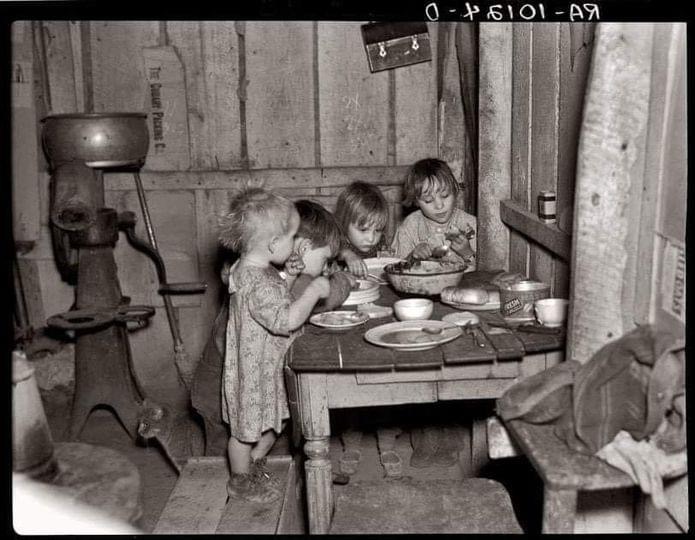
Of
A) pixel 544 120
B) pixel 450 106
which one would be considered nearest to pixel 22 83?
pixel 450 106

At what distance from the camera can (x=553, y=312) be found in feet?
9.14

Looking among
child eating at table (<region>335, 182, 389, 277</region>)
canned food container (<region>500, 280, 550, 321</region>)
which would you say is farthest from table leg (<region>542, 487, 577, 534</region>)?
child eating at table (<region>335, 182, 389, 277</region>)

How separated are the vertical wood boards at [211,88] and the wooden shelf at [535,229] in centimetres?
216

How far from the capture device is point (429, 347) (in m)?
2.64

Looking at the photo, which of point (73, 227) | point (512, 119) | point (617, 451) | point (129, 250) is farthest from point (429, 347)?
point (129, 250)

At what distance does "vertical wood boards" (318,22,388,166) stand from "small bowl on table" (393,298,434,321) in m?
2.66

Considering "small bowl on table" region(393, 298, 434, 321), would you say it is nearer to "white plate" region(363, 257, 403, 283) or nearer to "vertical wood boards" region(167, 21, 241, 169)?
"white plate" region(363, 257, 403, 283)

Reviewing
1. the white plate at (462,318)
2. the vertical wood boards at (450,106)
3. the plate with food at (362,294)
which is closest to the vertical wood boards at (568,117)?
the white plate at (462,318)

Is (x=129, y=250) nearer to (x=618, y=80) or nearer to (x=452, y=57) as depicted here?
(x=452, y=57)

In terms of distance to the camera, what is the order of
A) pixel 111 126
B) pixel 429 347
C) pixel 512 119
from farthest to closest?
1. pixel 111 126
2. pixel 512 119
3. pixel 429 347

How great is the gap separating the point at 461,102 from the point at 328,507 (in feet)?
10.7

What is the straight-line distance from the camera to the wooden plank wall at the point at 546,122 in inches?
119

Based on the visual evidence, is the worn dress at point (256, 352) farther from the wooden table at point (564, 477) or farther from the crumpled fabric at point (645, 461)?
the crumpled fabric at point (645, 461)

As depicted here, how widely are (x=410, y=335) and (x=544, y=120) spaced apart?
1285 millimetres
